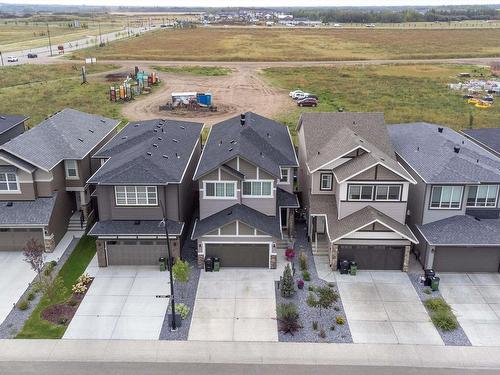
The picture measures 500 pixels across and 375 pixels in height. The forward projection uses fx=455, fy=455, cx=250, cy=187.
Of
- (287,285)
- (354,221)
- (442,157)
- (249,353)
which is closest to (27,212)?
(287,285)

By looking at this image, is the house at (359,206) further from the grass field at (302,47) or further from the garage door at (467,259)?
the grass field at (302,47)

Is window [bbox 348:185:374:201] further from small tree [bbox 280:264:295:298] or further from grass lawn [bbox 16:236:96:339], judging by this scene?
grass lawn [bbox 16:236:96:339]

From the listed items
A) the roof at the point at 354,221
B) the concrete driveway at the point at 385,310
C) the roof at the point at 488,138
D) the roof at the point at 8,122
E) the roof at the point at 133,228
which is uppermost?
the roof at the point at 8,122

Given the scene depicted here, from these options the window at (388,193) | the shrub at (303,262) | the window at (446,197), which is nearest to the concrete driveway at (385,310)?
the shrub at (303,262)

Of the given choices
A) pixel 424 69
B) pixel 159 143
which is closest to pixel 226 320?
pixel 159 143

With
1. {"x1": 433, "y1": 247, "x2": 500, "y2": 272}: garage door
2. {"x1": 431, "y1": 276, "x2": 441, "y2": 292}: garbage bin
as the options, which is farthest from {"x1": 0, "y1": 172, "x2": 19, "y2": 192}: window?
{"x1": 433, "y1": 247, "x2": 500, "y2": 272}: garage door

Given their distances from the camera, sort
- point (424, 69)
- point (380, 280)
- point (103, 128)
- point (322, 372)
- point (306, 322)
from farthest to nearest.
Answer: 1. point (424, 69)
2. point (103, 128)
3. point (380, 280)
4. point (306, 322)
5. point (322, 372)

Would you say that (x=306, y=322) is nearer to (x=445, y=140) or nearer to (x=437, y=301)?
(x=437, y=301)
